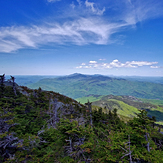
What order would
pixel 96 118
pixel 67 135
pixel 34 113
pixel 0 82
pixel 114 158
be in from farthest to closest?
1. pixel 96 118
2. pixel 0 82
3. pixel 34 113
4. pixel 67 135
5. pixel 114 158

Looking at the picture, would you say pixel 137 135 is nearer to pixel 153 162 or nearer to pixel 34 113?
pixel 153 162

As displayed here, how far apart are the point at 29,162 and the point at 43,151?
2158 mm

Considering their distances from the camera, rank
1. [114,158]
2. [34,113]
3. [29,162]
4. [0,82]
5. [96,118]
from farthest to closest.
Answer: [96,118], [0,82], [34,113], [29,162], [114,158]

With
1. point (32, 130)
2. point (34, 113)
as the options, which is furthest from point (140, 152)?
point (34, 113)

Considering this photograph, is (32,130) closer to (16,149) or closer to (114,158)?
(16,149)

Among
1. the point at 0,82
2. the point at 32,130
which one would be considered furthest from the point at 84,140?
the point at 0,82

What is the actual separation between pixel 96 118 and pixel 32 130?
20365 mm

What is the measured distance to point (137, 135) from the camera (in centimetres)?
962

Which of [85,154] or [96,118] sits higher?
[85,154]

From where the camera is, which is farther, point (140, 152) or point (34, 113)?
point (34, 113)

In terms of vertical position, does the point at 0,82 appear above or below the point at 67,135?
above

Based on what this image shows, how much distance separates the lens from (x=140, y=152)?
370 inches

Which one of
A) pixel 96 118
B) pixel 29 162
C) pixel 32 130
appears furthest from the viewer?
pixel 96 118

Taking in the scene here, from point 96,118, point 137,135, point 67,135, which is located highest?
point 137,135
